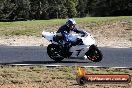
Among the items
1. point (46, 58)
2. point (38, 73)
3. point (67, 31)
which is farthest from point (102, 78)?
point (46, 58)

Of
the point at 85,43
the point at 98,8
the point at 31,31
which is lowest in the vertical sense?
the point at 98,8

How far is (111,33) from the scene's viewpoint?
27.7 metres

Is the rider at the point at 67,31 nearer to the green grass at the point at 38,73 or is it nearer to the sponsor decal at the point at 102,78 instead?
the green grass at the point at 38,73

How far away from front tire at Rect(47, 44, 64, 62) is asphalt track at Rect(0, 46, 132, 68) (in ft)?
0.58

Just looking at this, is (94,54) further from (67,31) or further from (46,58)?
(46,58)

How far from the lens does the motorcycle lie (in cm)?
1565

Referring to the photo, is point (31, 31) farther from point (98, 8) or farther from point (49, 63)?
point (98, 8)

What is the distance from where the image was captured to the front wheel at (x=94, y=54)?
15.6 metres

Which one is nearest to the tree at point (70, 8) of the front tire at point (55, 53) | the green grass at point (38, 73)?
the front tire at point (55, 53)

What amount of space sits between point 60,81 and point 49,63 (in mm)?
4019

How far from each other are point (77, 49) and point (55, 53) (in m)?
0.92

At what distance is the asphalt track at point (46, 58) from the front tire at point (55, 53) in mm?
177

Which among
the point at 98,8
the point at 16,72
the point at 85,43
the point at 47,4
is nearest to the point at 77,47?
the point at 85,43

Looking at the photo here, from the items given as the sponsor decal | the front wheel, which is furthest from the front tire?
the sponsor decal
